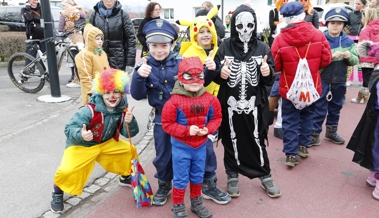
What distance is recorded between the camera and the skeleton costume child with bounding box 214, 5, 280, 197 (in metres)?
3.25

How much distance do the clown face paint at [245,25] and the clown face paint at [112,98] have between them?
1.25m

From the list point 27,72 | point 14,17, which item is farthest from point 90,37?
point 14,17

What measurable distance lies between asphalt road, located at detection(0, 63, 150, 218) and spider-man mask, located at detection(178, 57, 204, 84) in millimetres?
1764

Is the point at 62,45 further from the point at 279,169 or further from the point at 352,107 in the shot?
the point at 352,107

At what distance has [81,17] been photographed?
888cm

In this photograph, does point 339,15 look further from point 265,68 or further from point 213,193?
point 213,193

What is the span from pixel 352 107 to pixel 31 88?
21.4 feet

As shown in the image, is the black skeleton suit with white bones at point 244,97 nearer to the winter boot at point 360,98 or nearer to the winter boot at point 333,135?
the winter boot at point 333,135

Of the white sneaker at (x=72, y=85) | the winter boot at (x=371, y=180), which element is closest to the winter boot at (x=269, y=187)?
the winter boot at (x=371, y=180)

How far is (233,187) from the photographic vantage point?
355 centimetres

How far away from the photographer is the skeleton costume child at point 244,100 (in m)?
3.25

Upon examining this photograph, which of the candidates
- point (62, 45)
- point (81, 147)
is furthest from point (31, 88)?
point (81, 147)

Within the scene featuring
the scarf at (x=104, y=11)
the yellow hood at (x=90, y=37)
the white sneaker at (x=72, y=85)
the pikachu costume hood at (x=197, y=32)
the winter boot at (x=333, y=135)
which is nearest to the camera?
the pikachu costume hood at (x=197, y=32)

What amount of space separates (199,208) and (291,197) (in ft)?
3.27
